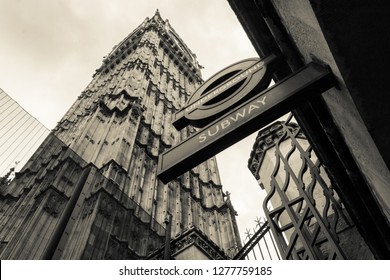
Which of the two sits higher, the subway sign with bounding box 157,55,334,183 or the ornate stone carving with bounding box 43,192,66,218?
the ornate stone carving with bounding box 43,192,66,218

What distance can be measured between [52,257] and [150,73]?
36.8 metres

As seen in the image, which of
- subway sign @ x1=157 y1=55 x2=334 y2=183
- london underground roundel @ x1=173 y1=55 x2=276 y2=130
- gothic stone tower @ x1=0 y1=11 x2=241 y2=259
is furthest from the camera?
gothic stone tower @ x1=0 y1=11 x2=241 y2=259

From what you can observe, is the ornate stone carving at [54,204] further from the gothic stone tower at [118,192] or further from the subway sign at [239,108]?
the subway sign at [239,108]

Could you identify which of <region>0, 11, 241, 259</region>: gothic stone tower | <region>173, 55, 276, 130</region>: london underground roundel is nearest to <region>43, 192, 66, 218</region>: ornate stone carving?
<region>0, 11, 241, 259</region>: gothic stone tower

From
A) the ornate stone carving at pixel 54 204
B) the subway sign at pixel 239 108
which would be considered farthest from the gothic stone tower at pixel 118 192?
the subway sign at pixel 239 108

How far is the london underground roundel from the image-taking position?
9.53ft

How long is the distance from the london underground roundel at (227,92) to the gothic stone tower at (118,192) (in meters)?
1.94

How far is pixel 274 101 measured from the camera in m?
2.46

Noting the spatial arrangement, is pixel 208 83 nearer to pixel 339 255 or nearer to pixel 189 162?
pixel 189 162

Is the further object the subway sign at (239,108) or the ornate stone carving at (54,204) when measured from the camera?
the ornate stone carving at (54,204)

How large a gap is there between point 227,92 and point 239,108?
0.48m

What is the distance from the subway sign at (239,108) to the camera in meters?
2.38

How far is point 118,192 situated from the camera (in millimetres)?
17062

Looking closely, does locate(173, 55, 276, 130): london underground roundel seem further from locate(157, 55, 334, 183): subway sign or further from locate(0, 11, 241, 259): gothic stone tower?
locate(0, 11, 241, 259): gothic stone tower
